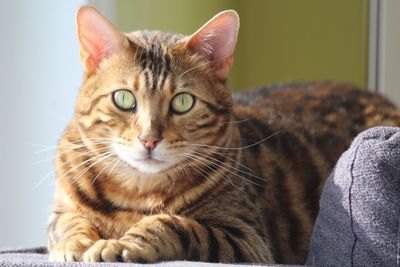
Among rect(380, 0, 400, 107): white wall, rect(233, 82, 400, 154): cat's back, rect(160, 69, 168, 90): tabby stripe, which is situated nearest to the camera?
rect(160, 69, 168, 90): tabby stripe

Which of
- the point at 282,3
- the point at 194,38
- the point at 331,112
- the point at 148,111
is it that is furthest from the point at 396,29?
the point at 148,111

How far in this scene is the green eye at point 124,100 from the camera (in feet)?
4.55

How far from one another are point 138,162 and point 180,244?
0.71ft

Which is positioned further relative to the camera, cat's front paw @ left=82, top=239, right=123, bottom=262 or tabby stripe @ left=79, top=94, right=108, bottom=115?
tabby stripe @ left=79, top=94, right=108, bottom=115

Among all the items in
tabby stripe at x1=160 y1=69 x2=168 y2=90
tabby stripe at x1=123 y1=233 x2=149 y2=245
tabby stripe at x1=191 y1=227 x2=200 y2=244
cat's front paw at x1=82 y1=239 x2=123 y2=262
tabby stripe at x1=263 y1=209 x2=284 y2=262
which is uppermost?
tabby stripe at x1=160 y1=69 x2=168 y2=90

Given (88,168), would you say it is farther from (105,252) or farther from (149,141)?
(105,252)

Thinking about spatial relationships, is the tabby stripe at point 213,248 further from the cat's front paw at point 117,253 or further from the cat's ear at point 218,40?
the cat's ear at point 218,40

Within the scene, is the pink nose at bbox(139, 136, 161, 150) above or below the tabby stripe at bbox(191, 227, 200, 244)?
above

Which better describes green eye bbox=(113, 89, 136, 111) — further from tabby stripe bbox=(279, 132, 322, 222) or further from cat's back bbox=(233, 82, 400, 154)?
tabby stripe bbox=(279, 132, 322, 222)

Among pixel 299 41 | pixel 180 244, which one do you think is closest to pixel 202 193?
pixel 180 244

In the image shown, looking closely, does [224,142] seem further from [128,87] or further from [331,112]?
[331,112]

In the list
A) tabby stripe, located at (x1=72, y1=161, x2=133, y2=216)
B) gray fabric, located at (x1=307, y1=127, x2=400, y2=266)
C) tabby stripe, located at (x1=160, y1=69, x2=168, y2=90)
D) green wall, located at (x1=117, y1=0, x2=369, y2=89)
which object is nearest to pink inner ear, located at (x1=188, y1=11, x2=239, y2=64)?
tabby stripe, located at (x1=160, y1=69, x2=168, y2=90)

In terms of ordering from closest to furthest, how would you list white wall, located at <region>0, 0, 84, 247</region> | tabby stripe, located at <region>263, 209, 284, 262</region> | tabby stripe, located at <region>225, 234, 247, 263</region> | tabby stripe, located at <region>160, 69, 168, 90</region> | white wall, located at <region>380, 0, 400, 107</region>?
tabby stripe, located at <region>225, 234, 247, 263</region> → tabby stripe, located at <region>160, 69, 168, 90</region> → tabby stripe, located at <region>263, 209, 284, 262</region> → white wall, located at <region>0, 0, 84, 247</region> → white wall, located at <region>380, 0, 400, 107</region>

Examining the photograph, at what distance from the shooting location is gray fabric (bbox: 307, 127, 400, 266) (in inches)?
41.5
